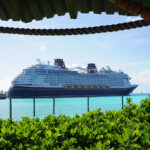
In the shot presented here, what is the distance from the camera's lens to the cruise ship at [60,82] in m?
43.9

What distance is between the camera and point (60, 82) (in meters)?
46.1

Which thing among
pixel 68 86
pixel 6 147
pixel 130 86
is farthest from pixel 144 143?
pixel 130 86

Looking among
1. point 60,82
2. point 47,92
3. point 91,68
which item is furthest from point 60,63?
point 47,92

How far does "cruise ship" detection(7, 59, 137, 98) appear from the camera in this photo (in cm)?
4388

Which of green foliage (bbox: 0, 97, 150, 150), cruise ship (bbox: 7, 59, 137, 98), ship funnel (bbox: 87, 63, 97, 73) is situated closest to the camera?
green foliage (bbox: 0, 97, 150, 150)

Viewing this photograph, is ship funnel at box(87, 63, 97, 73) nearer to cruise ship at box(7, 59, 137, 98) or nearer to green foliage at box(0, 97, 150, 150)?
cruise ship at box(7, 59, 137, 98)

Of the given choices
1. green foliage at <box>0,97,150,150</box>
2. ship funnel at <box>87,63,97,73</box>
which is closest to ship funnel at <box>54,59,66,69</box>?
ship funnel at <box>87,63,97,73</box>

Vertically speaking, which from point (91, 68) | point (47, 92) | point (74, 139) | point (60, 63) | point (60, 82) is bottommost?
point (47, 92)

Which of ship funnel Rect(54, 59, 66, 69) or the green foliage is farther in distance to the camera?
ship funnel Rect(54, 59, 66, 69)

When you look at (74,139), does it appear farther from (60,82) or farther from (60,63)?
(60,63)

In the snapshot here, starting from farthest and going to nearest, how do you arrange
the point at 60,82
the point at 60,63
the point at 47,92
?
1. the point at 60,63
2. the point at 60,82
3. the point at 47,92

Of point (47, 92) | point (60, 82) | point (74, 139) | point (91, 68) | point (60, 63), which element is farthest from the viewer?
point (91, 68)

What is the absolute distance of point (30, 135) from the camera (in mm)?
1787

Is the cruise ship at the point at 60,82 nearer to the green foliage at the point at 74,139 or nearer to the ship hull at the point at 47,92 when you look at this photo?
the ship hull at the point at 47,92
